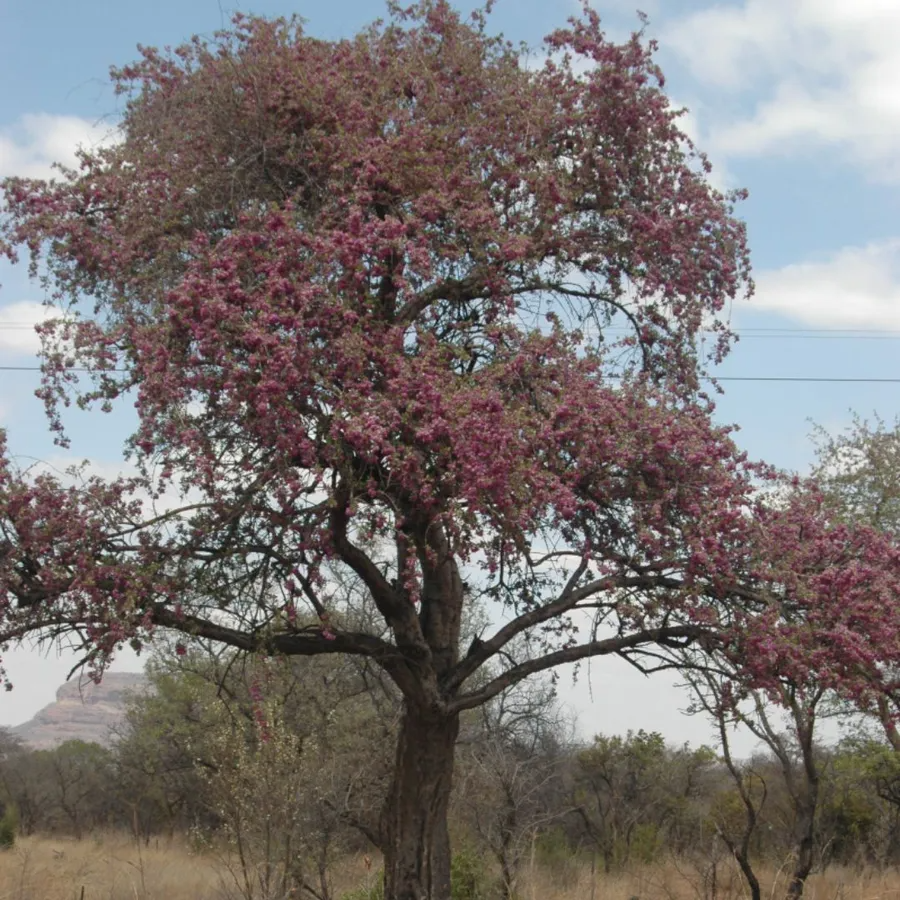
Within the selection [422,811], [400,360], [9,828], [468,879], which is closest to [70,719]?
[9,828]

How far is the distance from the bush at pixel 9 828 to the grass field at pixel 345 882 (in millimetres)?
5157

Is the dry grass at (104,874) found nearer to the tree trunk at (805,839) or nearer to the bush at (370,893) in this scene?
the bush at (370,893)

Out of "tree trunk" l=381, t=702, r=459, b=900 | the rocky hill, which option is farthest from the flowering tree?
the rocky hill

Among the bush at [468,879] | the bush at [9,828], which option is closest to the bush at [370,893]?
the bush at [468,879]

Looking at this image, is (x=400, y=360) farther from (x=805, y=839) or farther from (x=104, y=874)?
(x=104, y=874)

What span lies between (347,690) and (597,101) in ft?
41.8

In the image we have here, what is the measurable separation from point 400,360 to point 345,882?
1403 centimetres

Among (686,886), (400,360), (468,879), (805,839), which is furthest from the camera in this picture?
(686,886)

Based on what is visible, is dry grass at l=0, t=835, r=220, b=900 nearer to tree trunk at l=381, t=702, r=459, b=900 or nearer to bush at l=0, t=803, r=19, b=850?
bush at l=0, t=803, r=19, b=850

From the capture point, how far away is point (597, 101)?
13.1 meters

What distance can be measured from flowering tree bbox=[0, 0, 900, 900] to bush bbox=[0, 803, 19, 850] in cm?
2273

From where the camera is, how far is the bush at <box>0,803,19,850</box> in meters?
32.6

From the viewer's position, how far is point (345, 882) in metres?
21.3

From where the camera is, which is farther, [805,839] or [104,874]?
[104,874]
